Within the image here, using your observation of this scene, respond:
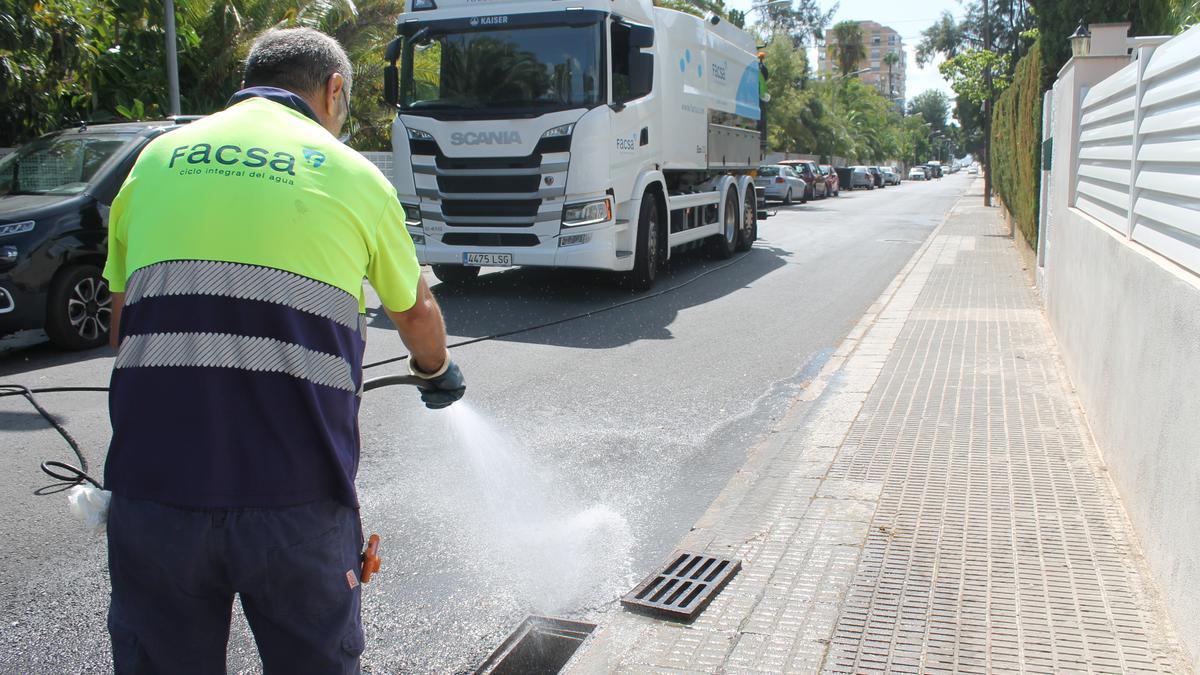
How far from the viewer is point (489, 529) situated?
15.3 ft

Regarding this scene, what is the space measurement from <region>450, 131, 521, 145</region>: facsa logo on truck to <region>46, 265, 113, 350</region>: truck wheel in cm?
387

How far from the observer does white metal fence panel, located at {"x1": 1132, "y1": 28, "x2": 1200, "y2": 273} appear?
3.80 metres

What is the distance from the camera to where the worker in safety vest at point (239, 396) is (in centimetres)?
193

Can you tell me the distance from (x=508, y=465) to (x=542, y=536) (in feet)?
3.44

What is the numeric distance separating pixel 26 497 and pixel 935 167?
114 metres

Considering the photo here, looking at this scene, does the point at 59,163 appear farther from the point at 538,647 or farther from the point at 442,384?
the point at 442,384

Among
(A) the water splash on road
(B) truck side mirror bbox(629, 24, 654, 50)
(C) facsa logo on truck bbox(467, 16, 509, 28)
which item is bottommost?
(A) the water splash on road

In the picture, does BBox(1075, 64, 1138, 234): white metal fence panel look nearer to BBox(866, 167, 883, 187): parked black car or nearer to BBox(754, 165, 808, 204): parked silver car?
BBox(754, 165, 808, 204): parked silver car

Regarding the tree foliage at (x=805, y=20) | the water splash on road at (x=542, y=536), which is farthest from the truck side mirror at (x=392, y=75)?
the tree foliage at (x=805, y=20)

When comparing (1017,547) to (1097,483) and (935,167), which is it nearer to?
(1097,483)

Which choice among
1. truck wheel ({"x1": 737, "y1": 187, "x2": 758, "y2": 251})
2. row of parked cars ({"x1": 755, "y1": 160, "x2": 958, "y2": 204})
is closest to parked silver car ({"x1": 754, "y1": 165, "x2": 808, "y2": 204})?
row of parked cars ({"x1": 755, "y1": 160, "x2": 958, "y2": 204})

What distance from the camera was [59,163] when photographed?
929 centimetres

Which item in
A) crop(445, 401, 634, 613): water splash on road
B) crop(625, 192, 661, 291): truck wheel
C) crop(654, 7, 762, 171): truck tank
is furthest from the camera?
crop(654, 7, 762, 171): truck tank

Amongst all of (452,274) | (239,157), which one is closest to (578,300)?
(452,274)
